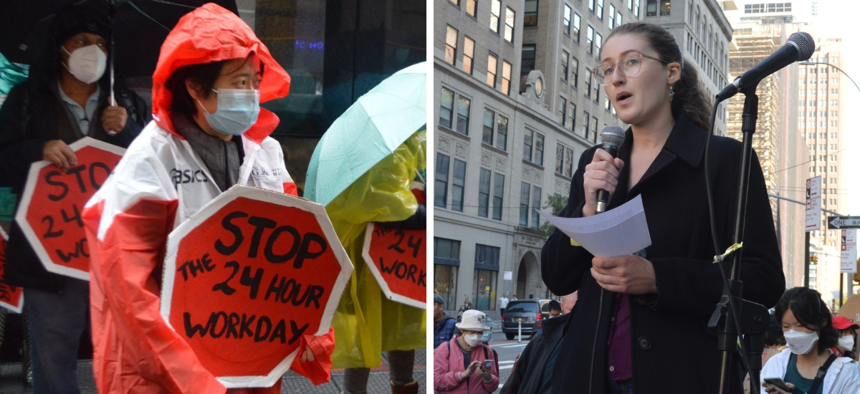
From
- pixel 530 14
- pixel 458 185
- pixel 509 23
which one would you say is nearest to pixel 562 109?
pixel 530 14

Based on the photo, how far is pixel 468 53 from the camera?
16641mm

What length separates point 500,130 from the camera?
78.0ft

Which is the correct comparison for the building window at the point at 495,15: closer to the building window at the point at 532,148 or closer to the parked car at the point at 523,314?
the building window at the point at 532,148

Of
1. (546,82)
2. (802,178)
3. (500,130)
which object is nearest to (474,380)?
(500,130)

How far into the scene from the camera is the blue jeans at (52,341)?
128 inches

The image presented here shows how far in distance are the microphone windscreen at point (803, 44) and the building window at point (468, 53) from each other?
1369 centimetres

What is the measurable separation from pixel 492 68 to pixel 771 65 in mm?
18955

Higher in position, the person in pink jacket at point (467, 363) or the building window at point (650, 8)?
the building window at point (650, 8)

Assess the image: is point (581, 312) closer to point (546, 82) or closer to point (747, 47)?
point (546, 82)

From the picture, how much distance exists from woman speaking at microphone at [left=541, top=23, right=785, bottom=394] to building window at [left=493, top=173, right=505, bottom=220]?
73.3ft

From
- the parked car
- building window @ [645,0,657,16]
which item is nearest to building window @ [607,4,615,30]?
building window @ [645,0,657,16]

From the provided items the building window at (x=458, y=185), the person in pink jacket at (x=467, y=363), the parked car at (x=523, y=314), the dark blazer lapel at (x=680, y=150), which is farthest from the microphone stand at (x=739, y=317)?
the parked car at (x=523, y=314)

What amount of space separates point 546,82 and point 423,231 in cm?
2521

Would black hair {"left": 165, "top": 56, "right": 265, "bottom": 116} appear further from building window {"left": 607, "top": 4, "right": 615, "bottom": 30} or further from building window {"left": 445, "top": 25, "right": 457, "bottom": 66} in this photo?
building window {"left": 607, "top": 4, "right": 615, "bottom": 30}
